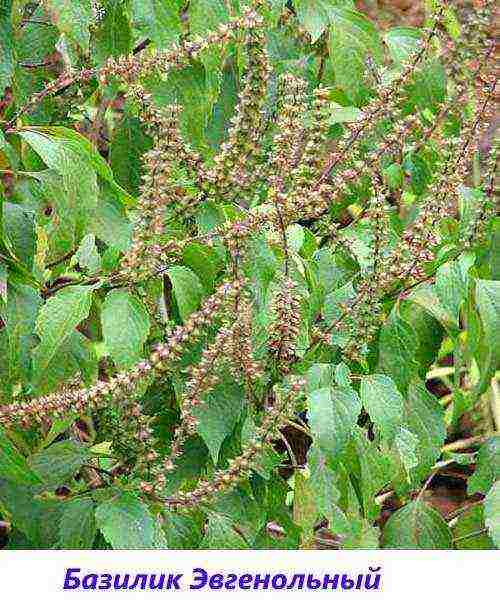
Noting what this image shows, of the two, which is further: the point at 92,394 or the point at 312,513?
the point at 312,513

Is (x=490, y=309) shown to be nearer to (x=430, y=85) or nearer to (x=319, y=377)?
(x=319, y=377)

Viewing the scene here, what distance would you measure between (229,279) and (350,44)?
0.61 meters

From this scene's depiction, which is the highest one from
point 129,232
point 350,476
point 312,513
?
point 129,232

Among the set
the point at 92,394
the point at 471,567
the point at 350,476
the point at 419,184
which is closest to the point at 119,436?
the point at 92,394

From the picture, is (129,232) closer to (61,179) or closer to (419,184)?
(61,179)

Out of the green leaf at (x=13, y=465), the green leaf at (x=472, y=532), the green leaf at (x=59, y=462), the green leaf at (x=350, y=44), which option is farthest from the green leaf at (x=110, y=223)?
the green leaf at (x=472, y=532)

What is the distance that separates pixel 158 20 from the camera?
1801 mm

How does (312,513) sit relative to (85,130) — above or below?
below

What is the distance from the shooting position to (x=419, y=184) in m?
2.39

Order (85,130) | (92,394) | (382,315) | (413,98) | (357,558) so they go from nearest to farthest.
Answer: (92,394) < (382,315) < (357,558) < (413,98) < (85,130)

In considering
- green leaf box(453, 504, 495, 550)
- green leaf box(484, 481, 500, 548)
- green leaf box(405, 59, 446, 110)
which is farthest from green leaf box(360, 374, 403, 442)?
green leaf box(405, 59, 446, 110)

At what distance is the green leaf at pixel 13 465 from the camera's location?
5.87ft

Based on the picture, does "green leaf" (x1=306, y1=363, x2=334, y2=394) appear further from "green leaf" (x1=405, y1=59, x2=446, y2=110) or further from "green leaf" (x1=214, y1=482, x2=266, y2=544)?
"green leaf" (x1=405, y1=59, x2=446, y2=110)

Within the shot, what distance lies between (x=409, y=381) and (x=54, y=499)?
2.23 feet
